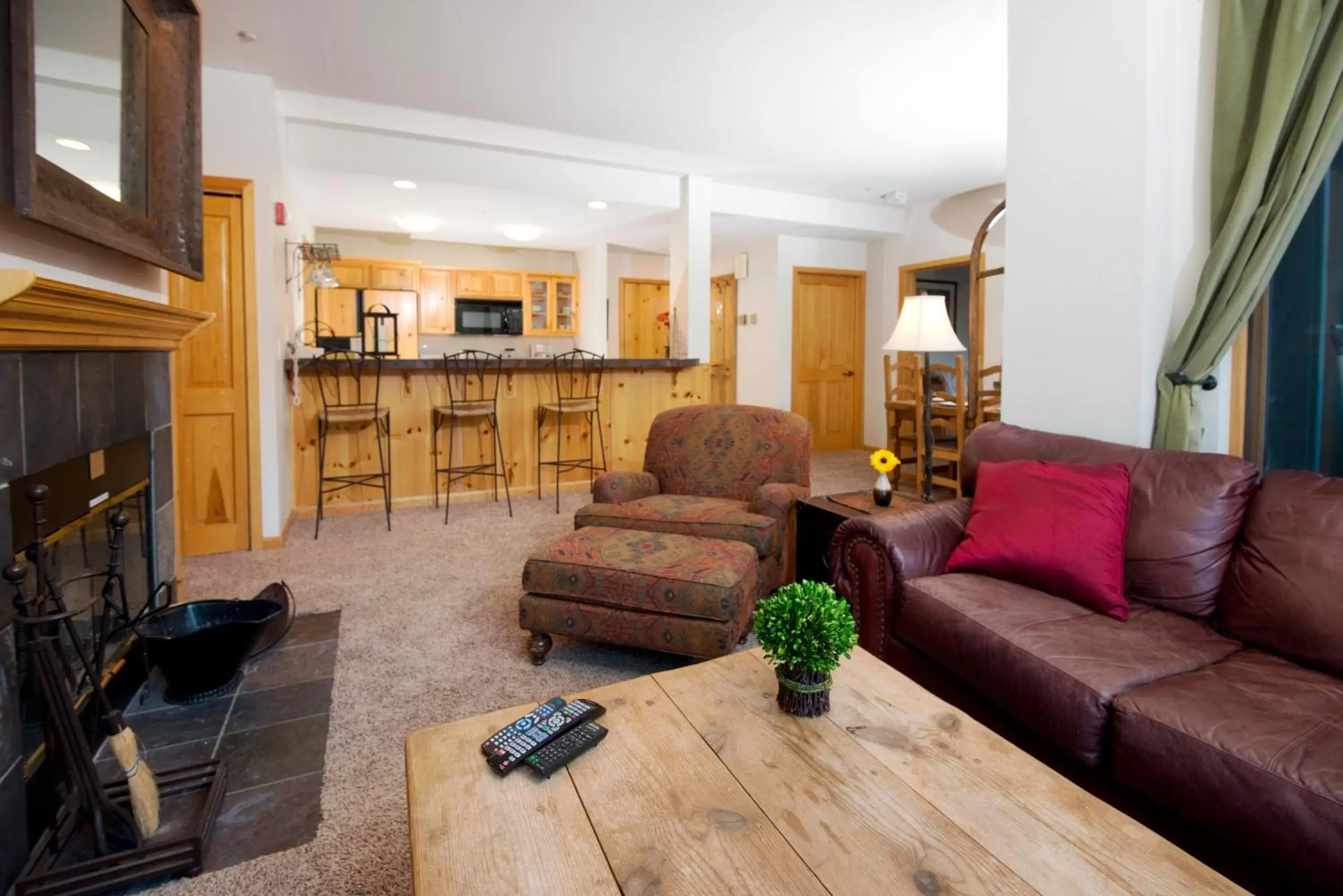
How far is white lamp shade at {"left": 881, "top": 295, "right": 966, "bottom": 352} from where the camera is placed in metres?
2.81

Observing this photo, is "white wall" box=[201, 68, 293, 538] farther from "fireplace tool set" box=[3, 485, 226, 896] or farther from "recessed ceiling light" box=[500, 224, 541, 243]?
"recessed ceiling light" box=[500, 224, 541, 243]

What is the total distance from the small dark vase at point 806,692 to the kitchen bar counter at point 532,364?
145 inches

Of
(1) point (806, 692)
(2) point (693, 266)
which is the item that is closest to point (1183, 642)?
(1) point (806, 692)

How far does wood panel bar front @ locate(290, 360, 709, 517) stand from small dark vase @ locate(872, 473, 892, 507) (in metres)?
2.77

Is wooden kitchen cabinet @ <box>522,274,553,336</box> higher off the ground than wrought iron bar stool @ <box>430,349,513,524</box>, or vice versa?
wooden kitchen cabinet @ <box>522,274,553,336</box>

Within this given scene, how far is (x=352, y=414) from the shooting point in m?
4.12

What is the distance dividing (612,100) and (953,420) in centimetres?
319

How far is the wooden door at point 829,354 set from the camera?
7160 mm

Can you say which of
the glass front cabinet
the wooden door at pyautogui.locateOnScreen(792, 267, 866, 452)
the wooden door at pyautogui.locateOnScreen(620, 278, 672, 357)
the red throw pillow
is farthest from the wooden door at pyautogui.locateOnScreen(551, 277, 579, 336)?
the red throw pillow

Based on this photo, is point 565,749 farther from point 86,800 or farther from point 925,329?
point 925,329

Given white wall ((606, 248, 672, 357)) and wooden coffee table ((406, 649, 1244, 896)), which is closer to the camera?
wooden coffee table ((406, 649, 1244, 896))

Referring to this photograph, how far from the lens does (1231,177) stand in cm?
213

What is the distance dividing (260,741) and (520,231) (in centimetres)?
555

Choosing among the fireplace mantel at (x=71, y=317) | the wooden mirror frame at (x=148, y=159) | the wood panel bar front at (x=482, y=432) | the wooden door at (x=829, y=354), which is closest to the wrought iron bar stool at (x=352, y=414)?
the wood panel bar front at (x=482, y=432)
